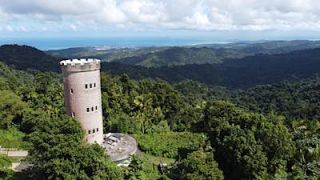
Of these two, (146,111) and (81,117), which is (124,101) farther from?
(81,117)

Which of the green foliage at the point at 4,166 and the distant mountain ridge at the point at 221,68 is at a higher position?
the green foliage at the point at 4,166

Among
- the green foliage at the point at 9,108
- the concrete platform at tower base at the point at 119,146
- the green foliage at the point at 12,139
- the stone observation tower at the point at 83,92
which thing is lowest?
the green foliage at the point at 12,139

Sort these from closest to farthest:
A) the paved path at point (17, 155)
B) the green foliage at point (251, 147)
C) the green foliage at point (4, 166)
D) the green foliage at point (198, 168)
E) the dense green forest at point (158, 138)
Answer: the dense green forest at point (158, 138), the green foliage at point (198, 168), the green foliage at point (4, 166), the green foliage at point (251, 147), the paved path at point (17, 155)

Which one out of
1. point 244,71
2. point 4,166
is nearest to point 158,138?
point 4,166

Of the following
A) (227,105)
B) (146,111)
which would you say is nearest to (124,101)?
(146,111)

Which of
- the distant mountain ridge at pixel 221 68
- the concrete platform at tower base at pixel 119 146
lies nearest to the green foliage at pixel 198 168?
the concrete platform at tower base at pixel 119 146

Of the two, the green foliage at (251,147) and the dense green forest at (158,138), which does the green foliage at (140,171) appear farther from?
the green foliage at (251,147)

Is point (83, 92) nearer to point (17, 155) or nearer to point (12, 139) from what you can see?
point (17, 155)
